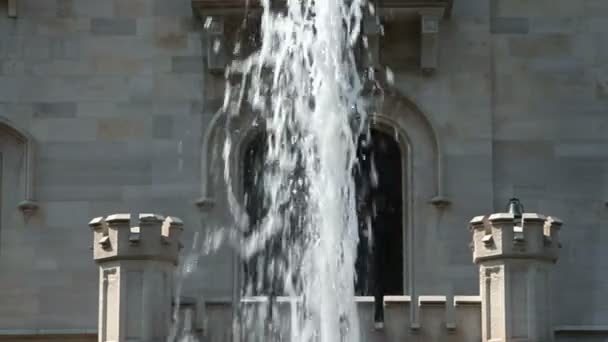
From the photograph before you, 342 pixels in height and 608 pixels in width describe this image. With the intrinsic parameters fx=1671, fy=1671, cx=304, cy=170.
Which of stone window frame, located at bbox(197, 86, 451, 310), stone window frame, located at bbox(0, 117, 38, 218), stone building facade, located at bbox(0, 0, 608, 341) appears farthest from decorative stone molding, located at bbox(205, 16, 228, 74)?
stone window frame, located at bbox(0, 117, 38, 218)

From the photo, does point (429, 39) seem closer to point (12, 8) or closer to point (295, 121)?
point (295, 121)

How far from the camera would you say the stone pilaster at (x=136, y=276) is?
2111cm

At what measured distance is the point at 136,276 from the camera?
839 inches

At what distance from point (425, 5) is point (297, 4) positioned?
1951 millimetres

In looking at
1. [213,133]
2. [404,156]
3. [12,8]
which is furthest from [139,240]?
[12,8]

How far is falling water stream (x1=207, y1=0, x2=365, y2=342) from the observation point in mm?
24922

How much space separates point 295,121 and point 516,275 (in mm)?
5742

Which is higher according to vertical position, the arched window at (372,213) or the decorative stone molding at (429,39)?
the decorative stone molding at (429,39)

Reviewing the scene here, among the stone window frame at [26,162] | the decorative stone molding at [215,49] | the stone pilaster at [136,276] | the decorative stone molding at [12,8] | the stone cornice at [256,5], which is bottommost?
the stone pilaster at [136,276]

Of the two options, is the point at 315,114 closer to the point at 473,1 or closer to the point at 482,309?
the point at 473,1

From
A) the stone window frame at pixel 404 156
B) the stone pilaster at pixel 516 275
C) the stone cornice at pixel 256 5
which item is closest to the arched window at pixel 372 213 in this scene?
the stone window frame at pixel 404 156

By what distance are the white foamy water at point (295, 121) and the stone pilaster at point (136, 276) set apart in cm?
324

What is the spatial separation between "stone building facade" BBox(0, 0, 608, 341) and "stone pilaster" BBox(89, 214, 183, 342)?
134 inches

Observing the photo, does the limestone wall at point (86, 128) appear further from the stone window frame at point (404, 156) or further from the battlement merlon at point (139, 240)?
the battlement merlon at point (139, 240)
